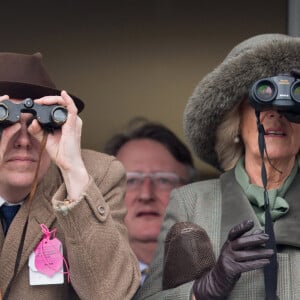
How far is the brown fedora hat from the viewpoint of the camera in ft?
7.91

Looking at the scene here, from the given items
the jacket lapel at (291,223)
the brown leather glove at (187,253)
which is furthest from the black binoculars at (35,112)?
the jacket lapel at (291,223)

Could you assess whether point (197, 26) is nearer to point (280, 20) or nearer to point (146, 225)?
point (280, 20)

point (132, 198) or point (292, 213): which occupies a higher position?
point (292, 213)

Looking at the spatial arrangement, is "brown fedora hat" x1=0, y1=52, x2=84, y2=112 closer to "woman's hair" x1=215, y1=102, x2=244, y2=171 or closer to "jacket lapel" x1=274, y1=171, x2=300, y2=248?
"woman's hair" x1=215, y1=102, x2=244, y2=171

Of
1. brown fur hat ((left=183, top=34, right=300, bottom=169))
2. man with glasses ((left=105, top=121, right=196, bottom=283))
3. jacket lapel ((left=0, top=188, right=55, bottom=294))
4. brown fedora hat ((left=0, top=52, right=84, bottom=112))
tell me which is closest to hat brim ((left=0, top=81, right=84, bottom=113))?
brown fedora hat ((left=0, top=52, right=84, bottom=112))

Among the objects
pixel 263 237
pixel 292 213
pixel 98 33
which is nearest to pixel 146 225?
pixel 98 33

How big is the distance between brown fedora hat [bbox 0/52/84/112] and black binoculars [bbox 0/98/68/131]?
172 mm

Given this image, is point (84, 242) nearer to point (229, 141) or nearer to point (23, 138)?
point (23, 138)

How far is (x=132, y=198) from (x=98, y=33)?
71 cm

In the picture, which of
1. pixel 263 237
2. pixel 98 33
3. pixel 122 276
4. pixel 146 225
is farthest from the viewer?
pixel 98 33

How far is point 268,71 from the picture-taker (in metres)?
2.43

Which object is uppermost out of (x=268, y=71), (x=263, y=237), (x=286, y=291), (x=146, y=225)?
(x=268, y=71)

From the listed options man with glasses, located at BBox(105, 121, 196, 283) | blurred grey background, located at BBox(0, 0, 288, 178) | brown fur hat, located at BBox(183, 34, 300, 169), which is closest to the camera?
brown fur hat, located at BBox(183, 34, 300, 169)

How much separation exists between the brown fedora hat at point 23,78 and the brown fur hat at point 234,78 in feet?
1.07
